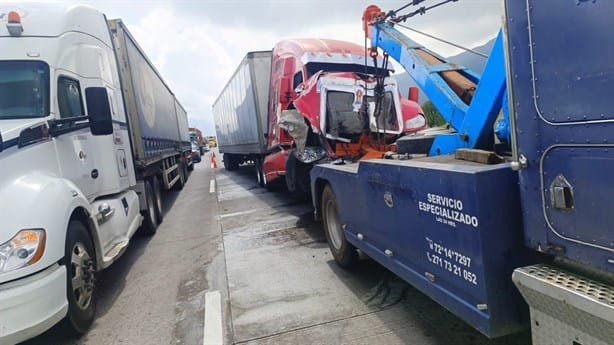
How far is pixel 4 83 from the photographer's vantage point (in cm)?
413

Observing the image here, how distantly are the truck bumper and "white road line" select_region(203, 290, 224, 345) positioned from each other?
1.22 meters

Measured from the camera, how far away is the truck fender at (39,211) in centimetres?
313

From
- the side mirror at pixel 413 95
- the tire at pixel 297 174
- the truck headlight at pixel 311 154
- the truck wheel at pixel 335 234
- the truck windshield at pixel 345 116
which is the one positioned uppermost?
the side mirror at pixel 413 95

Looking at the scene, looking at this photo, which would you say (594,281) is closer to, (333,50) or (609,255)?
(609,255)

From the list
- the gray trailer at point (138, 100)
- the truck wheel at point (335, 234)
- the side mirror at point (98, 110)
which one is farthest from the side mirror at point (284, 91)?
the side mirror at point (98, 110)

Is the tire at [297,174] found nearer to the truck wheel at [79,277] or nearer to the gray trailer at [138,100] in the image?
the gray trailer at [138,100]

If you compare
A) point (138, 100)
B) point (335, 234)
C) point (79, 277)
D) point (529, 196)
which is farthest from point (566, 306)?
point (138, 100)

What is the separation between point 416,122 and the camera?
7.47m

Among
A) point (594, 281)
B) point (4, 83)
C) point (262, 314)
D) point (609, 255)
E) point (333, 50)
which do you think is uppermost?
point (333, 50)

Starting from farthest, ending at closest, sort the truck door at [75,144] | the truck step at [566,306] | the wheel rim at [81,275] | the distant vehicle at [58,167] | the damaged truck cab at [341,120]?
the damaged truck cab at [341,120], the truck door at [75,144], the wheel rim at [81,275], the distant vehicle at [58,167], the truck step at [566,306]

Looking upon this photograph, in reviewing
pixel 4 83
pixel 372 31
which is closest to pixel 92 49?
pixel 4 83

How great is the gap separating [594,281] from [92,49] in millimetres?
5956

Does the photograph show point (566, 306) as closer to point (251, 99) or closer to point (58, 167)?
point (58, 167)

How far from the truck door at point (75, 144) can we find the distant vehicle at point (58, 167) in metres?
0.01
